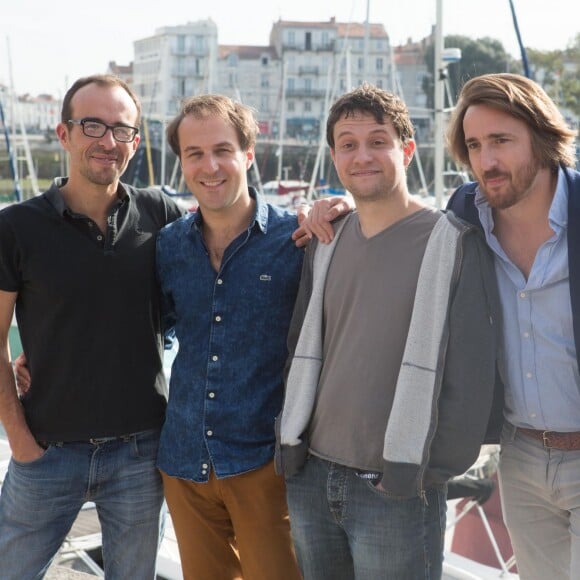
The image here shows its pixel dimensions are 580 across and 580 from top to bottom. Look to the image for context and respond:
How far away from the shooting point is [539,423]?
112 inches

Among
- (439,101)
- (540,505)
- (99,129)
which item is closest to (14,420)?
(99,129)

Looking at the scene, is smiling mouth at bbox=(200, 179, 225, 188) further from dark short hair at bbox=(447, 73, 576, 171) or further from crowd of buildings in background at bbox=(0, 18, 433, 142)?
crowd of buildings in background at bbox=(0, 18, 433, 142)

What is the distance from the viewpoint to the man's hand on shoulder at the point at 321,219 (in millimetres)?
3049

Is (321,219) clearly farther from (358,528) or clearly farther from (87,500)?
(87,500)

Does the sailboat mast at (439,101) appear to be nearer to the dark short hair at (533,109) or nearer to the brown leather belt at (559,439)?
the dark short hair at (533,109)

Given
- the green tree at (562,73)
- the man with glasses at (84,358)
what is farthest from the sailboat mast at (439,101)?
the green tree at (562,73)

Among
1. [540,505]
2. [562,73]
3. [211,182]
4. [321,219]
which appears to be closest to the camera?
[540,505]

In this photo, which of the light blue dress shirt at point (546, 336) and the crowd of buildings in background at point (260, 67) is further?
the crowd of buildings in background at point (260, 67)

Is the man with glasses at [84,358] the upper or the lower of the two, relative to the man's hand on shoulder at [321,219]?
lower

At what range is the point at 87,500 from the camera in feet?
10.8

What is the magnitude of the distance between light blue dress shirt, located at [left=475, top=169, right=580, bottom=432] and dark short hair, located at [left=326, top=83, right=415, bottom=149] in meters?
0.55

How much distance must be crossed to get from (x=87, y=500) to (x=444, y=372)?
1458mm

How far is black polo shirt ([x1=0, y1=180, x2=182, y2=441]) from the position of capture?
10.3 ft

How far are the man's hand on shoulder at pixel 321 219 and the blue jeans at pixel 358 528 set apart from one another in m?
0.77
